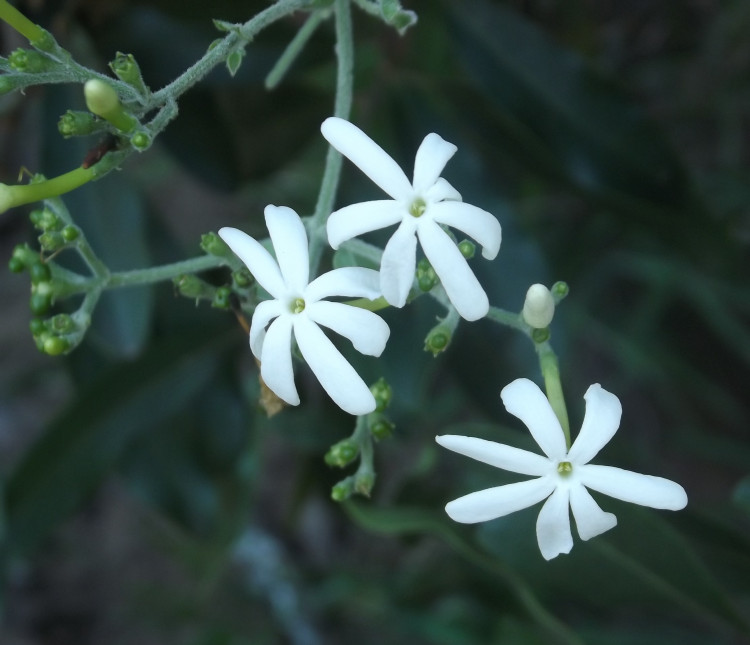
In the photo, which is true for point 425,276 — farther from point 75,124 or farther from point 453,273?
point 75,124

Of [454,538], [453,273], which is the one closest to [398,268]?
[453,273]

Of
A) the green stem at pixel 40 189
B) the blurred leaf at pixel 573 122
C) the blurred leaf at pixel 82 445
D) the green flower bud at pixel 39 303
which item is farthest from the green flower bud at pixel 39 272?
the blurred leaf at pixel 573 122

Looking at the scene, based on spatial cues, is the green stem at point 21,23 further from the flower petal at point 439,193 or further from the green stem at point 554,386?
the green stem at point 554,386

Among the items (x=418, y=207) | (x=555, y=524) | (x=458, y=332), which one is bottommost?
(x=555, y=524)

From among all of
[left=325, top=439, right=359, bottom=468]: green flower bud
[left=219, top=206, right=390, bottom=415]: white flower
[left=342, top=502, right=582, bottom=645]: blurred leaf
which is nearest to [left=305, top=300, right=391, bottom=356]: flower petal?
[left=219, top=206, right=390, bottom=415]: white flower

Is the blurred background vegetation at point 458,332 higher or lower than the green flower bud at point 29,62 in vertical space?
higher

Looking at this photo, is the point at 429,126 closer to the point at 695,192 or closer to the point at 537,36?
the point at 537,36

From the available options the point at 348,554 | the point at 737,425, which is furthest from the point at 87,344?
the point at 737,425
